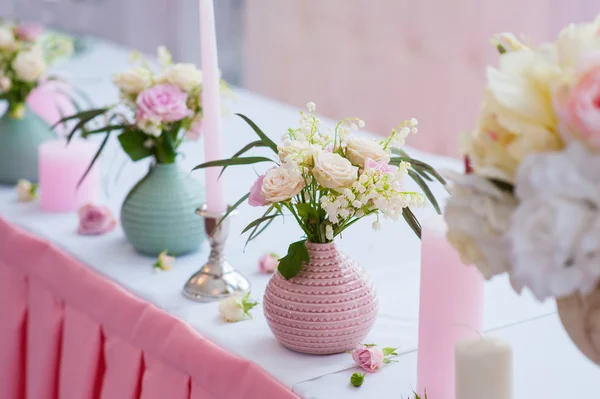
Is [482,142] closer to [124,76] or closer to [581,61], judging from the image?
[581,61]

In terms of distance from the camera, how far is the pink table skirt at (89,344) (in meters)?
1.02

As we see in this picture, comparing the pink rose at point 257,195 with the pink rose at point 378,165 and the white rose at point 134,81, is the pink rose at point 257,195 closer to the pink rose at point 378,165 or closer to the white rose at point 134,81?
the pink rose at point 378,165

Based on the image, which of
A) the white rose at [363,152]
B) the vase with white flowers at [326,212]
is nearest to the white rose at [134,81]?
the vase with white flowers at [326,212]

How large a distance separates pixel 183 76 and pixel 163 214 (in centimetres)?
19

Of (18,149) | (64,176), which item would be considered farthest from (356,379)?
(18,149)

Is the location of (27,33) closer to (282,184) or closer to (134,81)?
(134,81)

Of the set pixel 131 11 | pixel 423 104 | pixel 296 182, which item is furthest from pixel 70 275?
pixel 131 11

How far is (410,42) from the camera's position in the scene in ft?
10.0

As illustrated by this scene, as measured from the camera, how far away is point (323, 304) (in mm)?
944

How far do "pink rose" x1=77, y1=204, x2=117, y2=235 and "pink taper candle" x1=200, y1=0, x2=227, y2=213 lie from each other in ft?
1.05

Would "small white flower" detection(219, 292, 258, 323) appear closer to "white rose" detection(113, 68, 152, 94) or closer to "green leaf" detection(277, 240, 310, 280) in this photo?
"green leaf" detection(277, 240, 310, 280)

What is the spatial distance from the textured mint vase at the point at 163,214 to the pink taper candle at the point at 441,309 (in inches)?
19.5

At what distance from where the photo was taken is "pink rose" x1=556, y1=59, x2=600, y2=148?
568mm

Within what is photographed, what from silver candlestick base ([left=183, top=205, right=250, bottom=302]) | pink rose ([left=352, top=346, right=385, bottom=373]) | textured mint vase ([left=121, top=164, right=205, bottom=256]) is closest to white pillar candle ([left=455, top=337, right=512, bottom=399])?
pink rose ([left=352, top=346, right=385, bottom=373])
